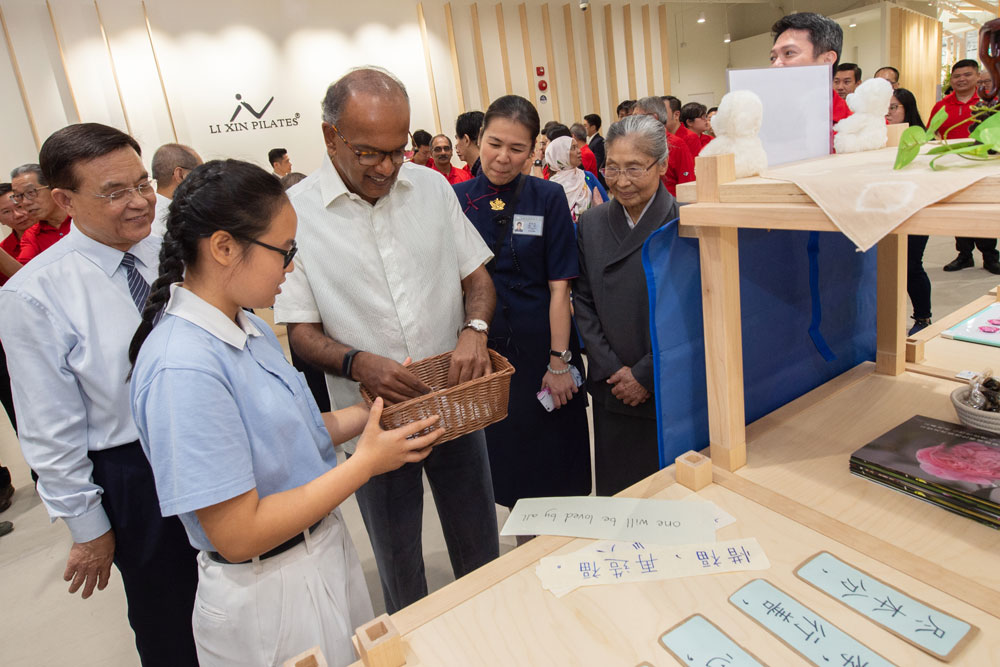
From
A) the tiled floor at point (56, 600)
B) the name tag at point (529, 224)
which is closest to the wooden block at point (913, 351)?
the name tag at point (529, 224)

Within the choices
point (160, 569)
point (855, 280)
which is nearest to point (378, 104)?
point (855, 280)

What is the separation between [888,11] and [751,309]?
15.1 metres

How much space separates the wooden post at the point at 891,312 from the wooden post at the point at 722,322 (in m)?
0.55

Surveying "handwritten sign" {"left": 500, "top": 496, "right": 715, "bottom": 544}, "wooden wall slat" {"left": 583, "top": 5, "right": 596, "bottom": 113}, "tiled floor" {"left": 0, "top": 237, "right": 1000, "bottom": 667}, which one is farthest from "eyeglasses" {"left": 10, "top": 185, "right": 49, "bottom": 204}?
"wooden wall slat" {"left": 583, "top": 5, "right": 596, "bottom": 113}

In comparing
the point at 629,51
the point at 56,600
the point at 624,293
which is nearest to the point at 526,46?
the point at 629,51

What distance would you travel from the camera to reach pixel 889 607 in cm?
76

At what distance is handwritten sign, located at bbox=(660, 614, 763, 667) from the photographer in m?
0.72

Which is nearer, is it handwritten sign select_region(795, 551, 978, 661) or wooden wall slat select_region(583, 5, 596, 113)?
handwritten sign select_region(795, 551, 978, 661)

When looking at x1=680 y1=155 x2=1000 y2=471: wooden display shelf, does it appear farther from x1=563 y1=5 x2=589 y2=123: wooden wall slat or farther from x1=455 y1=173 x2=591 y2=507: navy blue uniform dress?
x1=563 y1=5 x2=589 y2=123: wooden wall slat

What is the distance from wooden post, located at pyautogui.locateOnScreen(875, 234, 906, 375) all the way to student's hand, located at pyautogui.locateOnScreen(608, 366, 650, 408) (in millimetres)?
582

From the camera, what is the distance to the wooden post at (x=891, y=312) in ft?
4.41

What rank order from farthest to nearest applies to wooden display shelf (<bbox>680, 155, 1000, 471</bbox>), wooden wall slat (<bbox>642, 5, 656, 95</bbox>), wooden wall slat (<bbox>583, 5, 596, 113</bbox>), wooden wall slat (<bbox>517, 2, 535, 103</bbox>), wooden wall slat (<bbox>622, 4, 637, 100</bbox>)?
wooden wall slat (<bbox>642, 5, 656, 95</bbox>)
wooden wall slat (<bbox>622, 4, 637, 100</bbox>)
wooden wall slat (<bbox>583, 5, 596, 113</bbox>)
wooden wall slat (<bbox>517, 2, 535, 103</bbox>)
wooden display shelf (<bbox>680, 155, 1000, 471</bbox>)

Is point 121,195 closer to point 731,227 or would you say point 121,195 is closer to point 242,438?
point 242,438

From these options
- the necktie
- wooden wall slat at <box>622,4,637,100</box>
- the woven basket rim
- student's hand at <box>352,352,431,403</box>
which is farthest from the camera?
wooden wall slat at <box>622,4,637,100</box>
